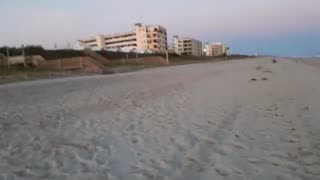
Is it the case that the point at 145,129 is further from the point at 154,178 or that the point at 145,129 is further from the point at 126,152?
the point at 154,178

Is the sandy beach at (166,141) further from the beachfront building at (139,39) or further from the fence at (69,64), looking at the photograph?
the beachfront building at (139,39)

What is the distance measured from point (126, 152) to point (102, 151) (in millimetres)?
381

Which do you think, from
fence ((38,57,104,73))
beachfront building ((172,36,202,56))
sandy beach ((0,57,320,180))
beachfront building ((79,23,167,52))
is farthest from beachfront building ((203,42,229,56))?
sandy beach ((0,57,320,180))

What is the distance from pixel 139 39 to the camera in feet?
433

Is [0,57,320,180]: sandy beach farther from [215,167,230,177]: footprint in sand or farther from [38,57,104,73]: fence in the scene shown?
[38,57,104,73]: fence

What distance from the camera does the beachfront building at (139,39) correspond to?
12962 centimetres

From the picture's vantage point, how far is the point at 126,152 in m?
5.61

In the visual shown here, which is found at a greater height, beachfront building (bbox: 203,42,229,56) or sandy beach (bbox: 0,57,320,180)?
beachfront building (bbox: 203,42,229,56)

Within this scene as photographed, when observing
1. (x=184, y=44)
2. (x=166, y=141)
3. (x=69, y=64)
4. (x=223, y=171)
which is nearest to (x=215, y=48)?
(x=184, y=44)

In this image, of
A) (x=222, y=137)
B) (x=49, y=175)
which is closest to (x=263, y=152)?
(x=222, y=137)

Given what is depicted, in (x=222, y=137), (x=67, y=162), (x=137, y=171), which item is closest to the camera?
(x=137, y=171)

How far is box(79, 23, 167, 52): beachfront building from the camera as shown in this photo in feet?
425

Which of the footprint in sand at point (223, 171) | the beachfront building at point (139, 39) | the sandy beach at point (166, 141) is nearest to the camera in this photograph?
the footprint in sand at point (223, 171)

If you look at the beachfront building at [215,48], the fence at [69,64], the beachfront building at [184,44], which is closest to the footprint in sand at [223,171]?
the fence at [69,64]
